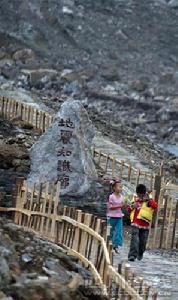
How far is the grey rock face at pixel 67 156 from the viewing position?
1284 centimetres

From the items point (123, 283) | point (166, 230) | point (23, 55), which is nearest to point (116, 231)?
point (166, 230)

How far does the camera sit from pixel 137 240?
930 cm

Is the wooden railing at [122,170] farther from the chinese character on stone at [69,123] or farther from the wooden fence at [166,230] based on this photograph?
the wooden fence at [166,230]

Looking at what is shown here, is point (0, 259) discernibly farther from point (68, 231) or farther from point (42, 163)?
point (42, 163)

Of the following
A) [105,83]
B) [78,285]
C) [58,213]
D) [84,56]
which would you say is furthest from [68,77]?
[78,285]

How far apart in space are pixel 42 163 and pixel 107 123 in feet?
49.7

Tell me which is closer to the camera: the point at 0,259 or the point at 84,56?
the point at 0,259

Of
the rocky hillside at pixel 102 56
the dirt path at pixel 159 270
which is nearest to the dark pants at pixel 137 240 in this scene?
the dirt path at pixel 159 270

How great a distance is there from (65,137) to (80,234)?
433 cm

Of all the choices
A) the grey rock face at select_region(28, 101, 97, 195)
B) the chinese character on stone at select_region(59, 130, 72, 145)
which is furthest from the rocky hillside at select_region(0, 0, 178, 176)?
the chinese character on stone at select_region(59, 130, 72, 145)

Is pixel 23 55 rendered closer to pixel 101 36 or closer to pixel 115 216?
pixel 101 36

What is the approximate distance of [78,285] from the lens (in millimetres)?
6980

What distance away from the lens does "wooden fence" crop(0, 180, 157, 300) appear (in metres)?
→ 6.68

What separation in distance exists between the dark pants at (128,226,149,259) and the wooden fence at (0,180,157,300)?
0.74 m
